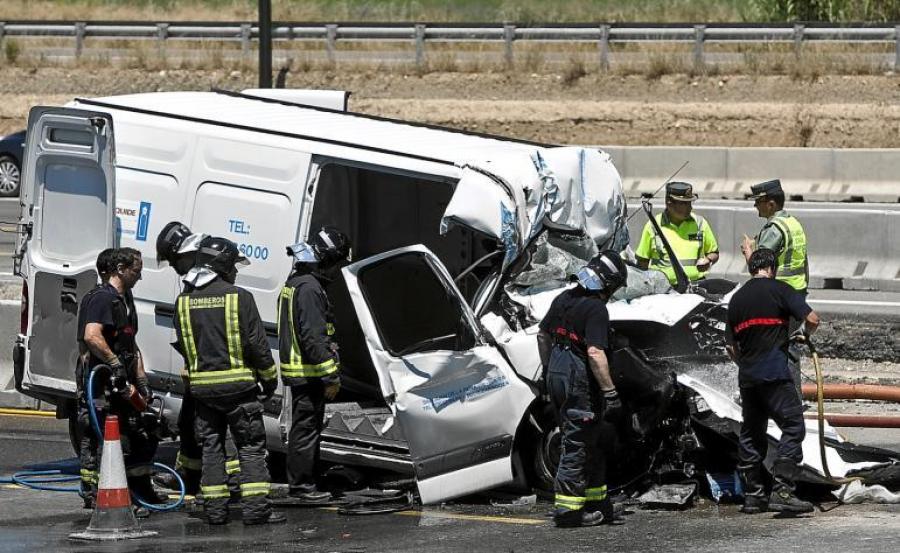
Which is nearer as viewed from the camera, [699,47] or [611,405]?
[611,405]

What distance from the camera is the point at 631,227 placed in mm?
17688

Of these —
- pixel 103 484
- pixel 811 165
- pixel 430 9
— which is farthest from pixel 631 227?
pixel 430 9

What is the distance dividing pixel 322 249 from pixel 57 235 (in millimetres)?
2248

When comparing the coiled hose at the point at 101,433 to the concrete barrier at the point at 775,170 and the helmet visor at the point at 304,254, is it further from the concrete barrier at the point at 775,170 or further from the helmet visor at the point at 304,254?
the concrete barrier at the point at 775,170

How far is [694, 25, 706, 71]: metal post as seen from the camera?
1308 inches

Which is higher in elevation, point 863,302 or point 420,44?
point 420,44

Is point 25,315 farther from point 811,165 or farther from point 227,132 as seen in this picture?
point 811,165

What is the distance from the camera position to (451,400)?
9234 millimetres

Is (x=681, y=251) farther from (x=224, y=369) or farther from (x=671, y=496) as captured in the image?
(x=224, y=369)

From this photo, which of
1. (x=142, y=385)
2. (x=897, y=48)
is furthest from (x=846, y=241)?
(x=897, y=48)

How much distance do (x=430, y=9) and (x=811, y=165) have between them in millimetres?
29445

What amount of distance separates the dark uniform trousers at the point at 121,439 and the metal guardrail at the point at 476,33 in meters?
24.8

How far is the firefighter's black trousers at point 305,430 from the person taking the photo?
9.54 meters

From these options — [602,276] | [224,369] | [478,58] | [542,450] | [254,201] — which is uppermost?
[478,58]
